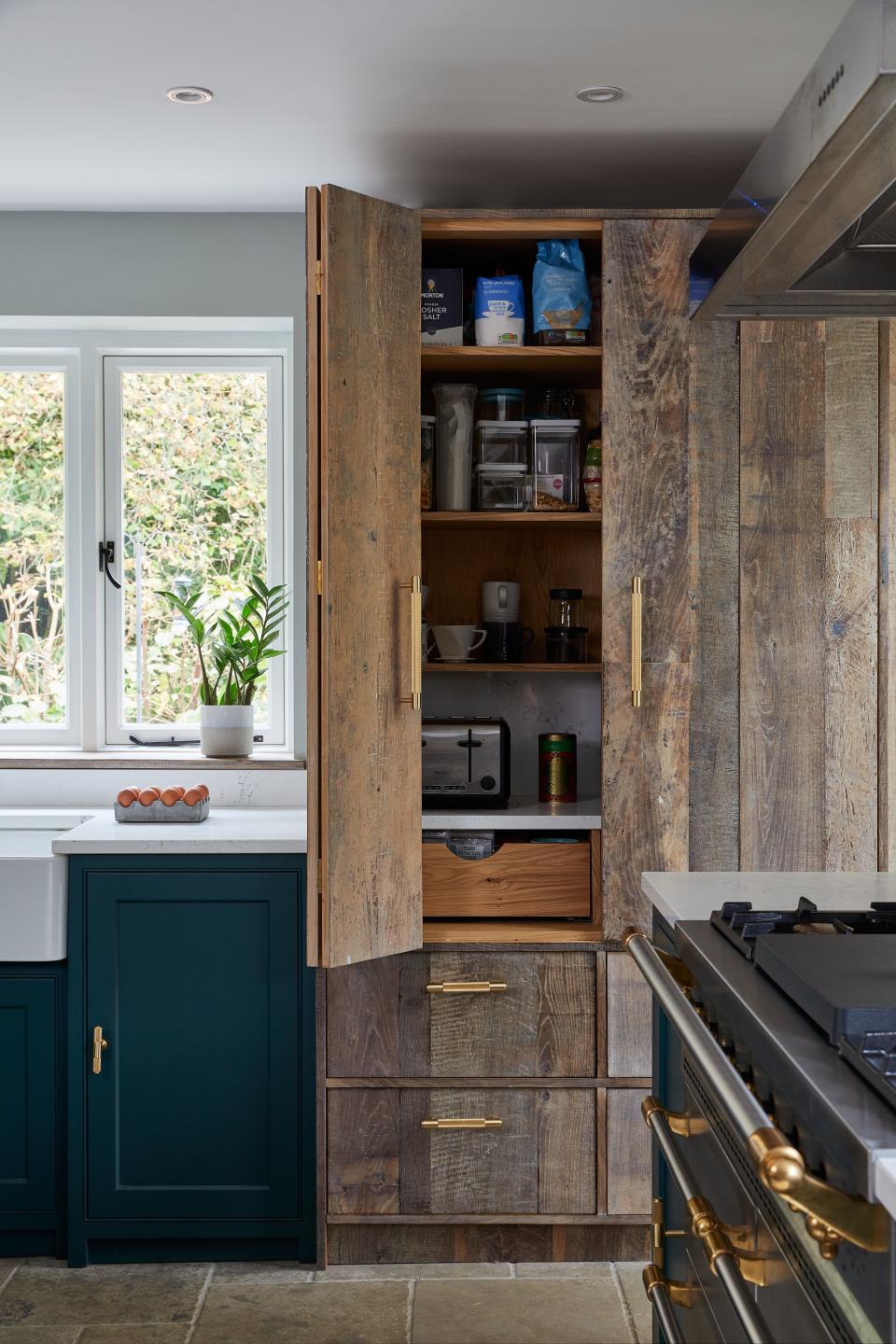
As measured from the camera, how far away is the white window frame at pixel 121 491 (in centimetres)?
339

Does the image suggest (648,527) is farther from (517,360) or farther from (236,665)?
(236,665)

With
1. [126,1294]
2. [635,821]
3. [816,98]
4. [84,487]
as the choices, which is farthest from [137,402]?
[816,98]

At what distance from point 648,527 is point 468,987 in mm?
1047

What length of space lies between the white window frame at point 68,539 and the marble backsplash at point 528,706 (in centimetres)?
100

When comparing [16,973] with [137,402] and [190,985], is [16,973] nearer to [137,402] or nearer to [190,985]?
[190,985]

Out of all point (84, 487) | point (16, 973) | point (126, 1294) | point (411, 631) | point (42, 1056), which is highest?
Result: point (84, 487)

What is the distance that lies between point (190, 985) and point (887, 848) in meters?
1.50

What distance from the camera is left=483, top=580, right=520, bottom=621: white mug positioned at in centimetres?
294

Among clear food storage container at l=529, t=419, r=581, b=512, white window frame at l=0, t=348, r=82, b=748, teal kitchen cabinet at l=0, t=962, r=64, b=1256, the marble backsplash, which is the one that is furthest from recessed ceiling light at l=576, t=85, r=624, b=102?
teal kitchen cabinet at l=0, t=962, r=64, b=1256

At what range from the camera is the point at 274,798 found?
127 inches

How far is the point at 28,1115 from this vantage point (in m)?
2.63

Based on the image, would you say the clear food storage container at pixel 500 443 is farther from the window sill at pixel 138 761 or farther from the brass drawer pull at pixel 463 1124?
the brass drawer pull at pixel 463 1124

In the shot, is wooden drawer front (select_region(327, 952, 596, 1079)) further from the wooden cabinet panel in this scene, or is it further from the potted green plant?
the potted green plant

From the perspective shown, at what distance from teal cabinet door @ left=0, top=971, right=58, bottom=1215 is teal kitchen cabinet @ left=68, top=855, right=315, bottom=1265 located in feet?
0.21
